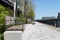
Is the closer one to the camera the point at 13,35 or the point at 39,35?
the point at 13,35

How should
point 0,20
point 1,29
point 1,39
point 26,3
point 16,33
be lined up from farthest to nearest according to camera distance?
1. point 26,3
2. point 0,20
3. point 1,29
4. point 1,39
5. point 16,33

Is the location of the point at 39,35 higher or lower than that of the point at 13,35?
lower

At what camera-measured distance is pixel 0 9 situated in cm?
2344

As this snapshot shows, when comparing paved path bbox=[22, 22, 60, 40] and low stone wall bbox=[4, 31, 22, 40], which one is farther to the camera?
paved path bbox=[22, 22, 60, 40]

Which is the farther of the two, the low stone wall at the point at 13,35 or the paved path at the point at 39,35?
the paved path at the point at 39,35

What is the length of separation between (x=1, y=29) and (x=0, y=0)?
1837cm

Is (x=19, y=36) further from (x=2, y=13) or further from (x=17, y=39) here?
(x=2, y=13)

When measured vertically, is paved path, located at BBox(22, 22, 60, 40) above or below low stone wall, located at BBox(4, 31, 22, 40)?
below

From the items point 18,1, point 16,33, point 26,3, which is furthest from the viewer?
point 26,3

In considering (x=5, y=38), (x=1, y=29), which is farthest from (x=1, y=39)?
(x=1, y=29)

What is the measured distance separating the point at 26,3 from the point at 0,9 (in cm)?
4079

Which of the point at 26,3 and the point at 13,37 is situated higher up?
the point at 26,3

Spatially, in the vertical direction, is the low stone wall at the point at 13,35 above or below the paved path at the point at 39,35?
above

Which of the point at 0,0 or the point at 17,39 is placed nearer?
the point at 17,39
